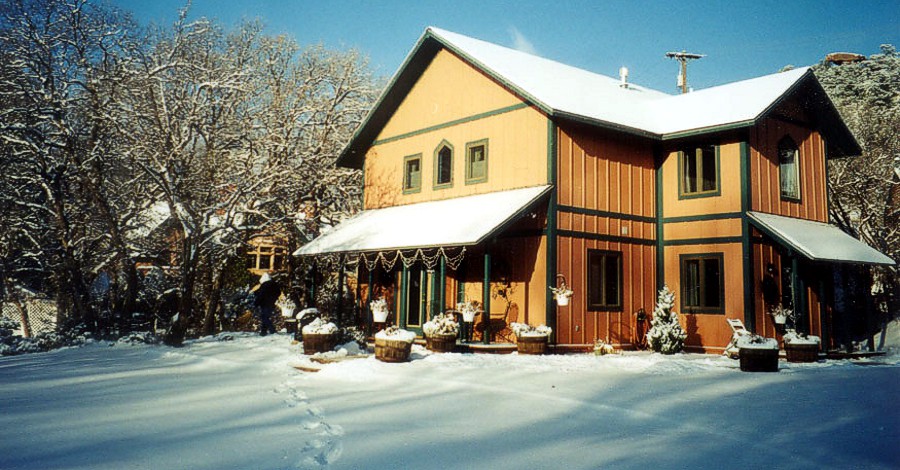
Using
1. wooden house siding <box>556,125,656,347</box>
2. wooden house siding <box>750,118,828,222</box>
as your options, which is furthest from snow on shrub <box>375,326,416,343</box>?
wooden house siding <box>750,118,828,222</box>

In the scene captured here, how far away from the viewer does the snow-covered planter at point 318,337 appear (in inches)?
513

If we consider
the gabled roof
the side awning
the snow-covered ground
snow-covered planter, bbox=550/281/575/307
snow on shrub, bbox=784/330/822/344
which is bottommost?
the snow-covered ground

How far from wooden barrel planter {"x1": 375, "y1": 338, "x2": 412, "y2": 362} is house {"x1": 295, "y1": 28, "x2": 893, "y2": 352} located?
2552 mm

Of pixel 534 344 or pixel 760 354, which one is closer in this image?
pixel 760 354

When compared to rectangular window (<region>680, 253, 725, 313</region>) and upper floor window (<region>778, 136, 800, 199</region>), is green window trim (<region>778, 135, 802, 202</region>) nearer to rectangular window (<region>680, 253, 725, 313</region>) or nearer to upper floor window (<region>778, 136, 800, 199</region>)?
upper floor window (<region>778, 136, 800, 199</region>)

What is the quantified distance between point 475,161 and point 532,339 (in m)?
5.42

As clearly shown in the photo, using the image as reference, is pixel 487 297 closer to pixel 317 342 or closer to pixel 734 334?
pixel 317 342

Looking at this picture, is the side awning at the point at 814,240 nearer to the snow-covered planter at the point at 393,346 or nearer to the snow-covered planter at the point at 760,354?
the snow-covered planter at the point at 760,354

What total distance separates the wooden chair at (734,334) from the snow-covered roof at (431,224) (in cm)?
501

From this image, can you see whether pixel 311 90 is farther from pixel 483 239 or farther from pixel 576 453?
pixel 576 453

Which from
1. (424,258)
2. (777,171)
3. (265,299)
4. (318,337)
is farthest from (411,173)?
(777,171)

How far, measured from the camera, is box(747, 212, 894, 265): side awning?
1405 cm

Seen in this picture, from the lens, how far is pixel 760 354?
1102 centimetres

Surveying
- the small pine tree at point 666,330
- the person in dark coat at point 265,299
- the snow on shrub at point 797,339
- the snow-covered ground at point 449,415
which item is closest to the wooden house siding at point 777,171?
the small pine tree at point 666,330
